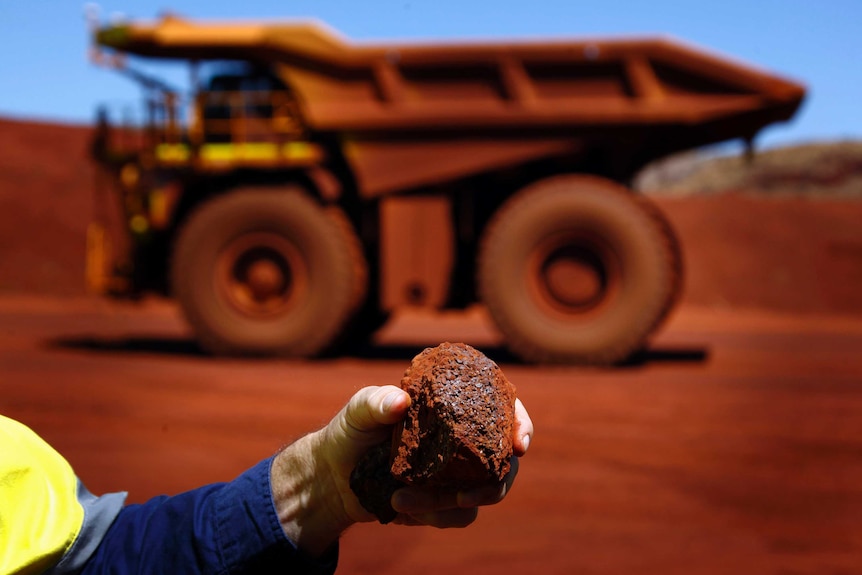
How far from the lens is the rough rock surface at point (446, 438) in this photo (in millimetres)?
1558

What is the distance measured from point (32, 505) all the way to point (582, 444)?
12.5ft

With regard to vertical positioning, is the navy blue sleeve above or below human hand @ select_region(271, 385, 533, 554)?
below

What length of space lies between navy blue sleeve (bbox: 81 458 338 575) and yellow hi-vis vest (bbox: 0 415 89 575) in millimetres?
105

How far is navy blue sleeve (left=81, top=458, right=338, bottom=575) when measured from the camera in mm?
1630

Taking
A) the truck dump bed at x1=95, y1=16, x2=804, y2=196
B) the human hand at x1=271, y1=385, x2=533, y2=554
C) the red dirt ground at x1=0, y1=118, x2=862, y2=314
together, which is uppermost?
the truck dump bed at x1=95, y1=16, x2=804, y2=196

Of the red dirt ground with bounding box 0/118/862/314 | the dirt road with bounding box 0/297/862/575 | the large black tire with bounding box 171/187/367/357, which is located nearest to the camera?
the dirt road with bounding box 0/297/862/575

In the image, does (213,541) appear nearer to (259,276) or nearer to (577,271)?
(577,271)

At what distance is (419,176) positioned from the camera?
27.6 ft

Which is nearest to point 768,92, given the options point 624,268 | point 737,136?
point 737,136

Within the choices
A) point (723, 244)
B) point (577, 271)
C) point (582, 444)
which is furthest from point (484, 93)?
point (723, 244)

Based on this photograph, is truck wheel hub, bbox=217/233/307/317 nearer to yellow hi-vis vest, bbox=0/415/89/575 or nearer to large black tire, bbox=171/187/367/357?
large black tire, bbox=171/187/367/357

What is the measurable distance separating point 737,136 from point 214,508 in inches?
316

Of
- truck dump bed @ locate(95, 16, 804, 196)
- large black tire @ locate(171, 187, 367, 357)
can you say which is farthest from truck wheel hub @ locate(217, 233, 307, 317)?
truck dump bed @ locate(95, 16, 804, 196)

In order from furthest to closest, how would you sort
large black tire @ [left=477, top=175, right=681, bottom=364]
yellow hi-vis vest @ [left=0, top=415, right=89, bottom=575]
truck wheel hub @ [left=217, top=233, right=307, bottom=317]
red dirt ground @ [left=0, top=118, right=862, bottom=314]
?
red dirt ground @ [left=0, top=118, right=862, bottom=314]
truck wheel hub @ [left=217, top=233, right=307, bottom=317]
large black tire @ [left=477, top=175, right=681, bottom=364]
yellow hi-vis vest @ [left=0, top=415, right=89, bottom=575]
